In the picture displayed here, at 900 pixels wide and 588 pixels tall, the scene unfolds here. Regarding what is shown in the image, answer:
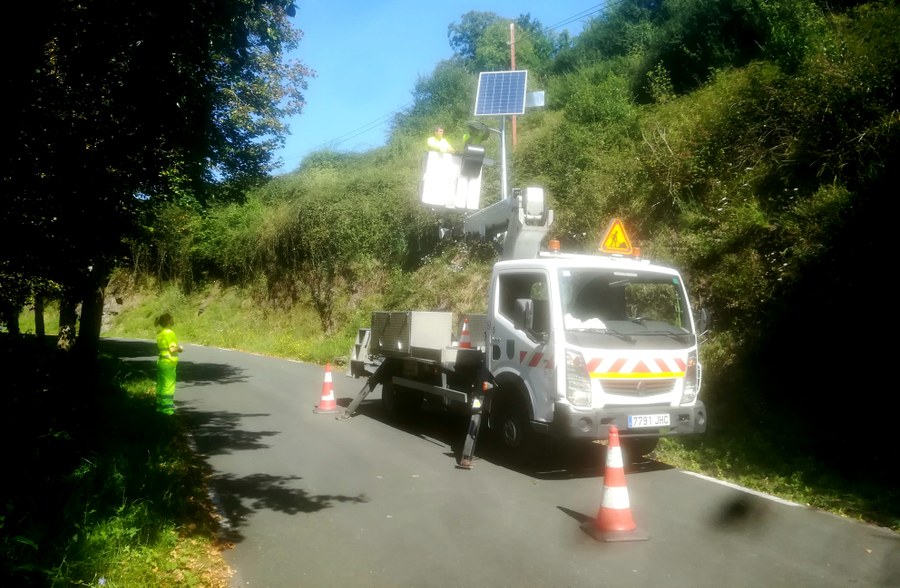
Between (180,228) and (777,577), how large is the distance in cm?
3316

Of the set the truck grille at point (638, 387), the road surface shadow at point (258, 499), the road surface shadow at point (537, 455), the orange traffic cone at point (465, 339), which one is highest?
the orange traffic cone at point (465, 339)

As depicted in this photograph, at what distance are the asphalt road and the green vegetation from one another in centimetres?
63

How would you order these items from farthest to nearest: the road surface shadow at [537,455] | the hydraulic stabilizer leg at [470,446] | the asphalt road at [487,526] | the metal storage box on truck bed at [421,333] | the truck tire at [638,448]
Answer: the metal storage box on truck bed at [421,333]
the truck tire at [638,448]
the hydraulic stabilizer leg at [470,446]
the road surface shadow at [537,455]
the asphalt road at [487,526]

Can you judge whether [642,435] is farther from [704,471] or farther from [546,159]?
[546,159]

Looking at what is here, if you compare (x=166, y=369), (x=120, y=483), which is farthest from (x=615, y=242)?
(x=166, y=369)

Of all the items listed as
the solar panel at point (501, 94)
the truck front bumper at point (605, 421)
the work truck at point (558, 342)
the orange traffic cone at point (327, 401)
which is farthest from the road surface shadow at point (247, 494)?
the solar panel at point (501, 94)

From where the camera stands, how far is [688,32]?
20.0 metres

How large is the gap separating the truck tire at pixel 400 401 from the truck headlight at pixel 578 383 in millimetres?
4211

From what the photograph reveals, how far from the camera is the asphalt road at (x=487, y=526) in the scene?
4656 millimetres

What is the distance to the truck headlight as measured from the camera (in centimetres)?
685

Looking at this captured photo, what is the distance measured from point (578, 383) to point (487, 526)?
1.92m

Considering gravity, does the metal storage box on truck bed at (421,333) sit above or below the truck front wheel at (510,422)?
above

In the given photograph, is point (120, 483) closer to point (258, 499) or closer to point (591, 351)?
point (258, 499)

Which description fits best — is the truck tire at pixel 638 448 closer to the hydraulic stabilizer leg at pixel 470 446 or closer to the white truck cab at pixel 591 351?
the white truck cab at pixel 591 351
